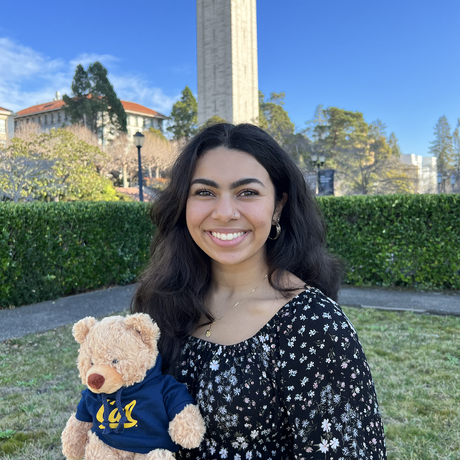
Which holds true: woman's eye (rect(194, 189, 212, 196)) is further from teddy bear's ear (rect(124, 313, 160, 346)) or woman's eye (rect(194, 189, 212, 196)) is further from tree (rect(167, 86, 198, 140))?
tree (rect(167, 86, 198, 140))

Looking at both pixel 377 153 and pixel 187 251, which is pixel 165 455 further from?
pixel 377 153

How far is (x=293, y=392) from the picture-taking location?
4.28ft

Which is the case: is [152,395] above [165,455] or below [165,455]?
above

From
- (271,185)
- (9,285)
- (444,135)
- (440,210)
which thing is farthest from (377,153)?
(271,185)

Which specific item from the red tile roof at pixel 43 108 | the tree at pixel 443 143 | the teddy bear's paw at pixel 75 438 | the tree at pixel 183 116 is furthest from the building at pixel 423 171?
the red tile roof at pixel 43 108

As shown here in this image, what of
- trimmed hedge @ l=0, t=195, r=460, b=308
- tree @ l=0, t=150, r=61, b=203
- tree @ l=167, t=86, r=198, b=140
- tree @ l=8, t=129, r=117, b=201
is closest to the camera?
trimmed hedge @ l=0, t=195, r=460, b=308

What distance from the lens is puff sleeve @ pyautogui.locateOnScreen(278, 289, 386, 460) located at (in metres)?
1.25

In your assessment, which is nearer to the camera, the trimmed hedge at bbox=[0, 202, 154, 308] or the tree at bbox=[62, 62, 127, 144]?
the trimmed hedge at bbox=[0, 202, 154, 308]

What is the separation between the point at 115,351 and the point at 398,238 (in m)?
7.51

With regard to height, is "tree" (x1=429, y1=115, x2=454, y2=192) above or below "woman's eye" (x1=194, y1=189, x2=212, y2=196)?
above

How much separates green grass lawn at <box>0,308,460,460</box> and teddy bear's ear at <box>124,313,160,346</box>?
199 centimetres

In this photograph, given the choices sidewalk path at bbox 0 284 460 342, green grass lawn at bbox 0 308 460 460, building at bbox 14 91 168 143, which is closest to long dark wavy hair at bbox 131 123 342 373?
green grass lawn at bbox 0 308 460 460

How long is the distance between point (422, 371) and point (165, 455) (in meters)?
3.61

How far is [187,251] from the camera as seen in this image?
1.97 meters
